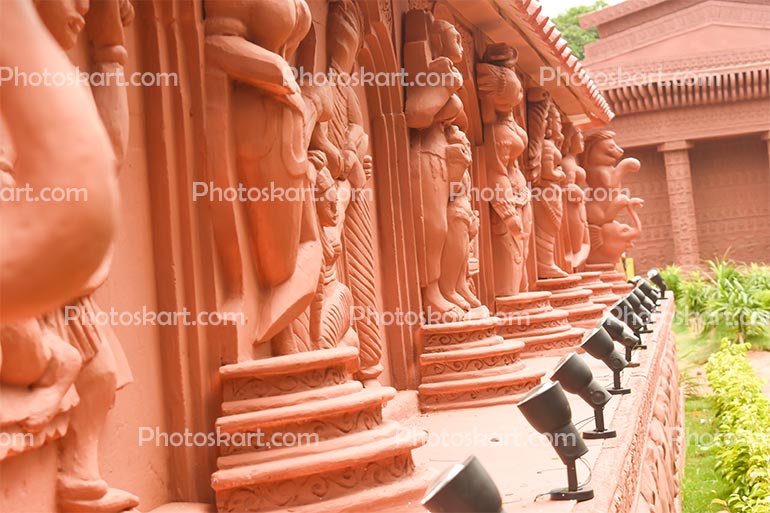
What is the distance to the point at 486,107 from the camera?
27.4ft

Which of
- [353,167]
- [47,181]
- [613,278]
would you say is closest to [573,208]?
[613,278]

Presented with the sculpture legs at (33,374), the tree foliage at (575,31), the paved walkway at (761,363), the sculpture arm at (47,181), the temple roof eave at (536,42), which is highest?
the tree foliage at (575,31)

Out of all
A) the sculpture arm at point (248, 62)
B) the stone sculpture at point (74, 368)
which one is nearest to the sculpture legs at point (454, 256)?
the sculpture arm at point (248, 62)

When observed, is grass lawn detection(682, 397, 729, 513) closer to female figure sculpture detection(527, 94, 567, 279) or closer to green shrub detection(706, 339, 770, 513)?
green shrub detection(706, 339, 770, 513)

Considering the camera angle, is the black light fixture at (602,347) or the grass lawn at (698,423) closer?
the black light fixture at (602,347)

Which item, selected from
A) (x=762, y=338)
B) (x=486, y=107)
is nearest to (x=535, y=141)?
(x=486, y=107)

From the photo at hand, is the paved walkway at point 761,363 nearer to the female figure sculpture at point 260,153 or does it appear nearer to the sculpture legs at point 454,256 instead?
the sculpture legs at point 454,256

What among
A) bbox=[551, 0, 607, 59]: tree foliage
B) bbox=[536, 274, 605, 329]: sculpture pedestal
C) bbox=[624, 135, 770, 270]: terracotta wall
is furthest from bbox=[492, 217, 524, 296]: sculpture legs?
bbox=[551, 0, 607, 59]: tree foliage

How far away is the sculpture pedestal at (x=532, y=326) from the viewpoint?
27.3 ft

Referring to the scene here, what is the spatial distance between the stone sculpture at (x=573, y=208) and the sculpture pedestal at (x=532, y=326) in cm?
378

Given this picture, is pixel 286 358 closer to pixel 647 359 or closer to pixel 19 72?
pixel 19 72

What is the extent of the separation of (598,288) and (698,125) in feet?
36.0

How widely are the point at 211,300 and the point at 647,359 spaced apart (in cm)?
480

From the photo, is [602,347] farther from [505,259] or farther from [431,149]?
[505,259]
